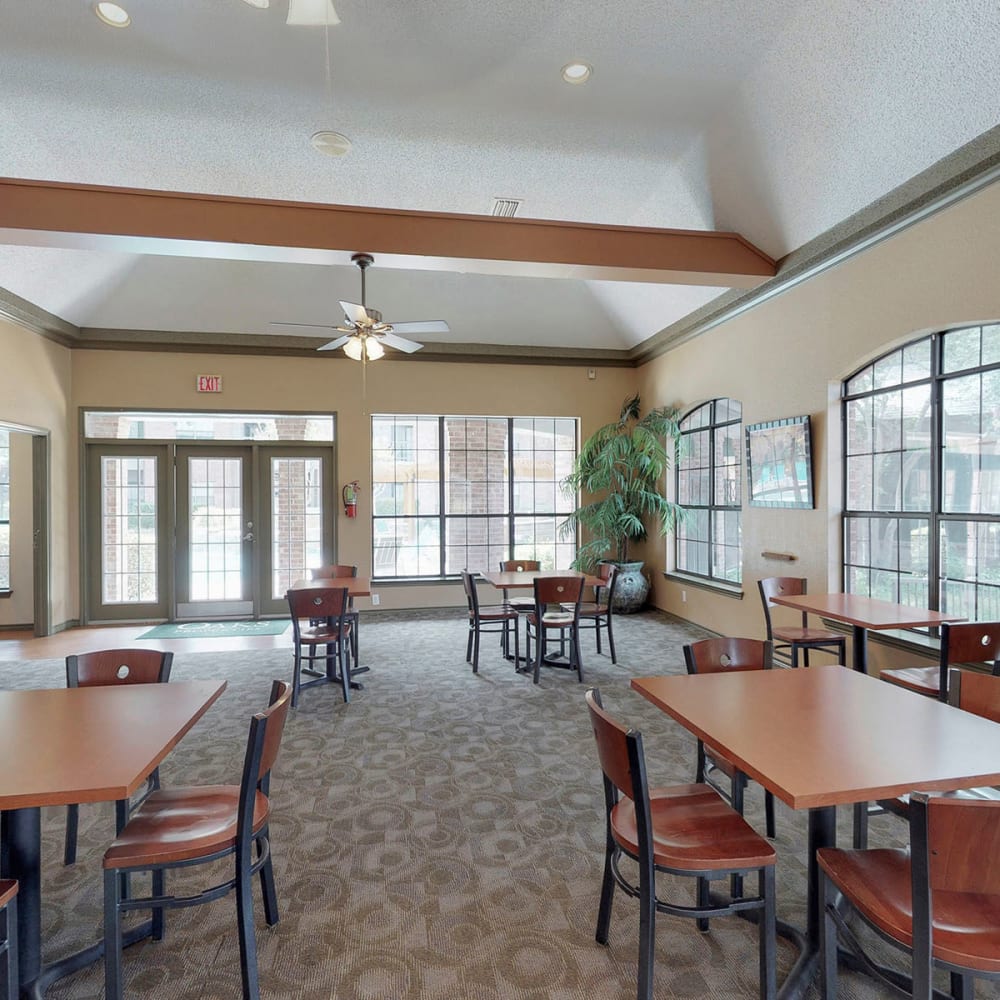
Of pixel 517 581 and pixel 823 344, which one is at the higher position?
pixel 823 344

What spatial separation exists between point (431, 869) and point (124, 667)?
1480mm

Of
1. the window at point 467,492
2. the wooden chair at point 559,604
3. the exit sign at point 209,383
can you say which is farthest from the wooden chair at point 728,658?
the exit sign at point 209,383

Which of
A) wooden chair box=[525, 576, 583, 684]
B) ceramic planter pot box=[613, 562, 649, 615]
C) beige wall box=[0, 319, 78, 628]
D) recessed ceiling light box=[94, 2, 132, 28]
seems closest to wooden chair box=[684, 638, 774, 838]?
wooden chair box=[525, 576, 583, 684]

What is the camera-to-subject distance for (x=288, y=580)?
7539 mm

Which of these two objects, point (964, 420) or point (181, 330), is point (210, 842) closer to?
point (964, 420)

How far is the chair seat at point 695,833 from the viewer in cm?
165

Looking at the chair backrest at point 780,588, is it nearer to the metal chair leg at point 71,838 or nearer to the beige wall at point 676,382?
the beige wall at point 676,382

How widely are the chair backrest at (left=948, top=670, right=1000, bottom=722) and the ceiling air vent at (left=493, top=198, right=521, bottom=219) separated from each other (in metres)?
4.37

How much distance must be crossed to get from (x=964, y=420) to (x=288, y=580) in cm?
673

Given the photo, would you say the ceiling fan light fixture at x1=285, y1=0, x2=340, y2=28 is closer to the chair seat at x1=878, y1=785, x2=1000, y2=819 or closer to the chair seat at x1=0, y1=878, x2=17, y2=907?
the chair seat at x1=0, y1=878, x2=17, y2=907

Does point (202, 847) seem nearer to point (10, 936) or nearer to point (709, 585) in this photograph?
point (10, 936)

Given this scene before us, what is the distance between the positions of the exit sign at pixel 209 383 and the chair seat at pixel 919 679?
276 inches

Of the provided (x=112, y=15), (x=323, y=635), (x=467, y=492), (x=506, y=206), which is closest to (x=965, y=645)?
(x=323, y=635)

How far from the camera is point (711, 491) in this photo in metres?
6.51
